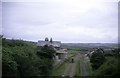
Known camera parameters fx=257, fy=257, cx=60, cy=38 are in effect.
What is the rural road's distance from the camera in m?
4.91

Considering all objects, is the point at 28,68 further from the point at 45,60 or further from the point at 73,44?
the point at 73,44

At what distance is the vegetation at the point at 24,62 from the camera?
4898mm

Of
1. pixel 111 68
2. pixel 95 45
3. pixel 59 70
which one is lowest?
pixel 59 70

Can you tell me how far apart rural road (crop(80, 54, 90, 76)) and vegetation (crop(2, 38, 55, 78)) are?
681 mm

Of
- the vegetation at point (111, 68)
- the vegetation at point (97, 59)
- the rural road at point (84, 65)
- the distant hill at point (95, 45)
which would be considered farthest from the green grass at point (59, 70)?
the vegetation at point (111, 68)

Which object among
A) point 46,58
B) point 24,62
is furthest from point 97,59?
point 24,62

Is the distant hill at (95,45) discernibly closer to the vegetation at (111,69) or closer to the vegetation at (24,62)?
the vegetation at (111,69)

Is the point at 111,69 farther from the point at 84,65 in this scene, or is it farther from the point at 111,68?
the point at 84,65

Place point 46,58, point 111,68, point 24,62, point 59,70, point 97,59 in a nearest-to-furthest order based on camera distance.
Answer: point 111,68, point 97,59, point 24,62, point 59,70, point 46,58

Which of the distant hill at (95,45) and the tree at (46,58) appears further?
the tree at (46,58)

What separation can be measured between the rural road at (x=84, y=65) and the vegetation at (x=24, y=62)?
0.68m

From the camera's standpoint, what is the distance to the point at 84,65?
5.36 metres

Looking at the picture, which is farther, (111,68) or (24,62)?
(24,62)

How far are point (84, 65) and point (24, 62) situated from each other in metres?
1.24
